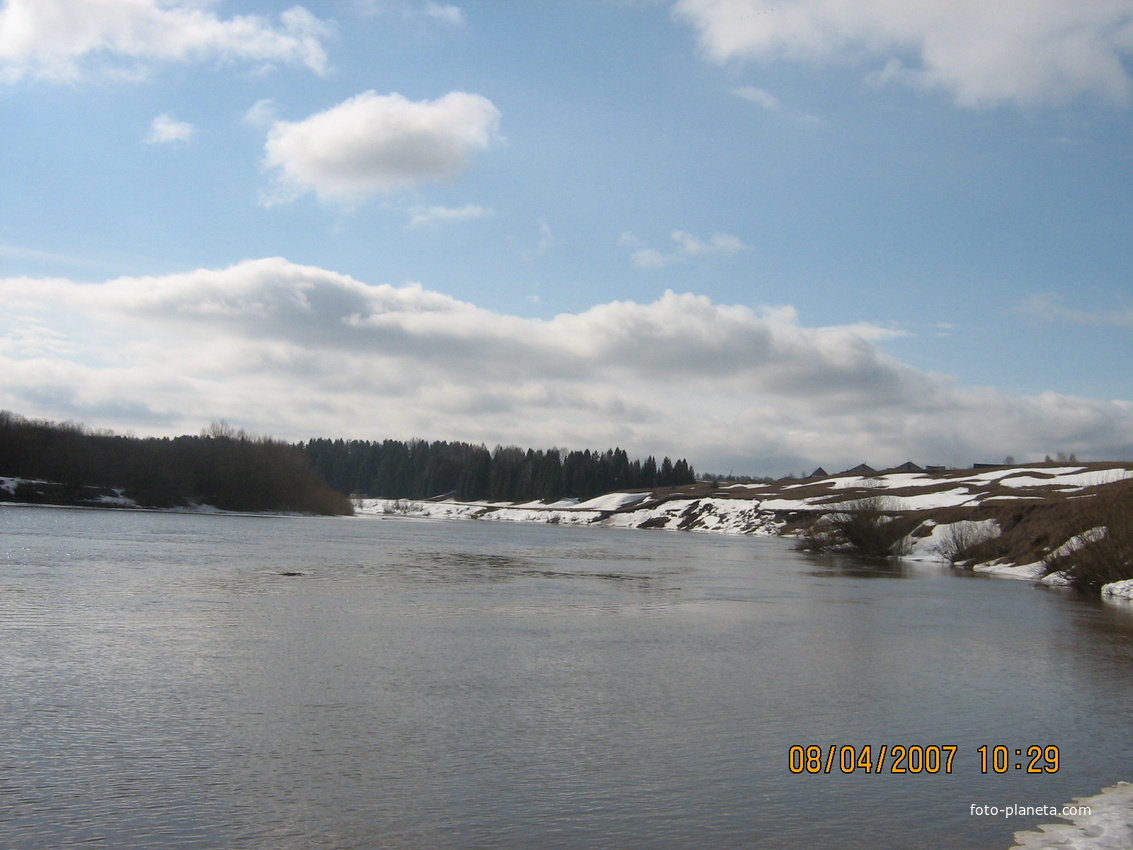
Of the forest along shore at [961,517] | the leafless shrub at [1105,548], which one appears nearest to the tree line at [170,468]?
the forest along shore at [961,517]

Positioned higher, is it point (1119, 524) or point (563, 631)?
point (1119, 524)

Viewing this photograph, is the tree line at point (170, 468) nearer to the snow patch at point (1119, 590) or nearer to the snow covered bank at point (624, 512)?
the snow covered bank at point (624, 512)

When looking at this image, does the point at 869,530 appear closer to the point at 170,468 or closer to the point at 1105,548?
the point at 1105,548

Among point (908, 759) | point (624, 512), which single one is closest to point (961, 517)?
point (908, 759)

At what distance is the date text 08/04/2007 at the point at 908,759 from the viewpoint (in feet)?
30.4

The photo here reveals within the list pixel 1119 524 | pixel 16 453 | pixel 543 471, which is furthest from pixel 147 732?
pixel 543 471

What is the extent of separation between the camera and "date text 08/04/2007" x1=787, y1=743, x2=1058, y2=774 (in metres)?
9.27

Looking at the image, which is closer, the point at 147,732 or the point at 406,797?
the point at 406,797

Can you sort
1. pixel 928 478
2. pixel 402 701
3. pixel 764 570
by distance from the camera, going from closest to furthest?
1. pixel 402 701
2. pixel 764 570
3. pixel 928 478

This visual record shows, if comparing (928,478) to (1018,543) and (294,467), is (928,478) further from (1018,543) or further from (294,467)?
(294,467)

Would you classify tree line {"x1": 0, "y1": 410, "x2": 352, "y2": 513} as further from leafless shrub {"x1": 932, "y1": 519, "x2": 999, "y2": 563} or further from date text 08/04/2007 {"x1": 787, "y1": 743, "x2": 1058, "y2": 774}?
date text 08/04/2007 {"x1": 787, "y1": 743, "x2": 1058, "y2": 774}

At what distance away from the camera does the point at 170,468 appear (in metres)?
100

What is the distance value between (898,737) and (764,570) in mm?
30001

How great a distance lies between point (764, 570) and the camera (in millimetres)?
39875
